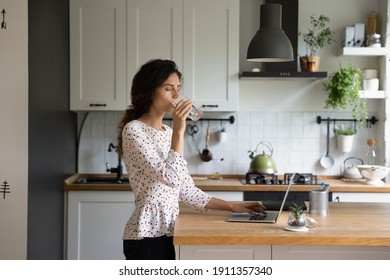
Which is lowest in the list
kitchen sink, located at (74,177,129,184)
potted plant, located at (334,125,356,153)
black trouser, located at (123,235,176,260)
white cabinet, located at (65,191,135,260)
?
white cabinet, located at (65,191,135,260)

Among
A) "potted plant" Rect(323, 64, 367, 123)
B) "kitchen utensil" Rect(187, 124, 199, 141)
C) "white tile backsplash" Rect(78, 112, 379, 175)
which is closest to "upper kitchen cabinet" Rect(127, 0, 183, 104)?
"kitchen utensil" Rect(187, 124, 199, 141)

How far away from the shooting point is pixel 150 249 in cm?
295

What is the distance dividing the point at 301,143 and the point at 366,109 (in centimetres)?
61

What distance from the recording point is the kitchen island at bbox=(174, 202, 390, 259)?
273 cm

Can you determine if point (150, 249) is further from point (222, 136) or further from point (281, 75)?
point (222, 136)

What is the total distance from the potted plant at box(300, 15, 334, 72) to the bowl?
90 cm

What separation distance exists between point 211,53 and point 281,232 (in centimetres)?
266

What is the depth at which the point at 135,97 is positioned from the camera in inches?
122

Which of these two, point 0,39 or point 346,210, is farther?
point 0,39

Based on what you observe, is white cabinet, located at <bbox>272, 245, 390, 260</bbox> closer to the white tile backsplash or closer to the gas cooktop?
the gas cooktop

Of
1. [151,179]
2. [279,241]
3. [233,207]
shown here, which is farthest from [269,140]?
[279,241]

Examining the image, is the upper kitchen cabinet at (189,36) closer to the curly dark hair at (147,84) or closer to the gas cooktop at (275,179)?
the gas cooktop at (275,179)
